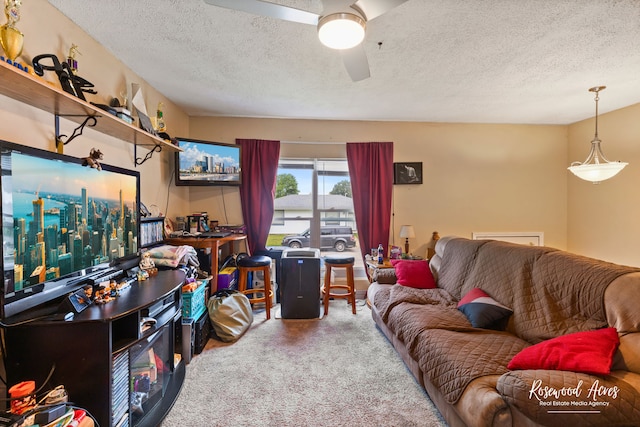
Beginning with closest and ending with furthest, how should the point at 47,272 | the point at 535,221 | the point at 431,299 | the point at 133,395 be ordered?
the point at 47,272 → the point at 133,395 → the point at 431,299 → the point at 535,221

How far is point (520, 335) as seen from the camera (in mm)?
1764

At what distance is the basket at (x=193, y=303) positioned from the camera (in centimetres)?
218

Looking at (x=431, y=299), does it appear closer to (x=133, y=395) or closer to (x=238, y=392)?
(x=238, y=392)

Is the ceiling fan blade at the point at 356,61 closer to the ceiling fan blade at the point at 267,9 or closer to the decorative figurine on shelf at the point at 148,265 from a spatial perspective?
the ceiling fan blade at the point at 267,9

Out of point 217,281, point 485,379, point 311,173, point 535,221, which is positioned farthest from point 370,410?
point 535,221

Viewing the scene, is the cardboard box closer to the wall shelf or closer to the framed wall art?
the wall shelf

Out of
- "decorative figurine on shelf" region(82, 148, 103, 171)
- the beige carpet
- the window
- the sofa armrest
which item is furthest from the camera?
the window

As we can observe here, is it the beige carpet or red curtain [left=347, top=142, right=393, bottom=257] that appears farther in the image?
red curtain [left=347, top=142, right=393, bottom=257]

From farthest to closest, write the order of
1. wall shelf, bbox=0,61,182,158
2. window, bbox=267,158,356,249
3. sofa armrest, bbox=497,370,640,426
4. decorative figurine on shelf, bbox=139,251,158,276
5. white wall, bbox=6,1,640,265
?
window, bbox=267,158,356,249, white wall, bbox=6,1,640,265, decorative figurine on shelf, bbox=139,251,158,276, wall shelf, bbox=0,61,182,158, sofa armrest, bbox=497,370,640,426

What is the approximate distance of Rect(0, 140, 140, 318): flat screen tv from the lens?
1.11m

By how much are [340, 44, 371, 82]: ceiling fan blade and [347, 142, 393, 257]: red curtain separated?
5.73 ft

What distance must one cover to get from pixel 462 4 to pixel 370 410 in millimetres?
2505

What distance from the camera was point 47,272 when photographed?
1266 mm

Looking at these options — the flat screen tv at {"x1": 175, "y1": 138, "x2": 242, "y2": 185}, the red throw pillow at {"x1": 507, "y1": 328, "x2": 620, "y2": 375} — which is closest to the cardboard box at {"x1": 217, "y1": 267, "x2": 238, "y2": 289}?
the flat screen tv at {"x1": 175, "y1": 138, "x2": 242, "y2": 185}
